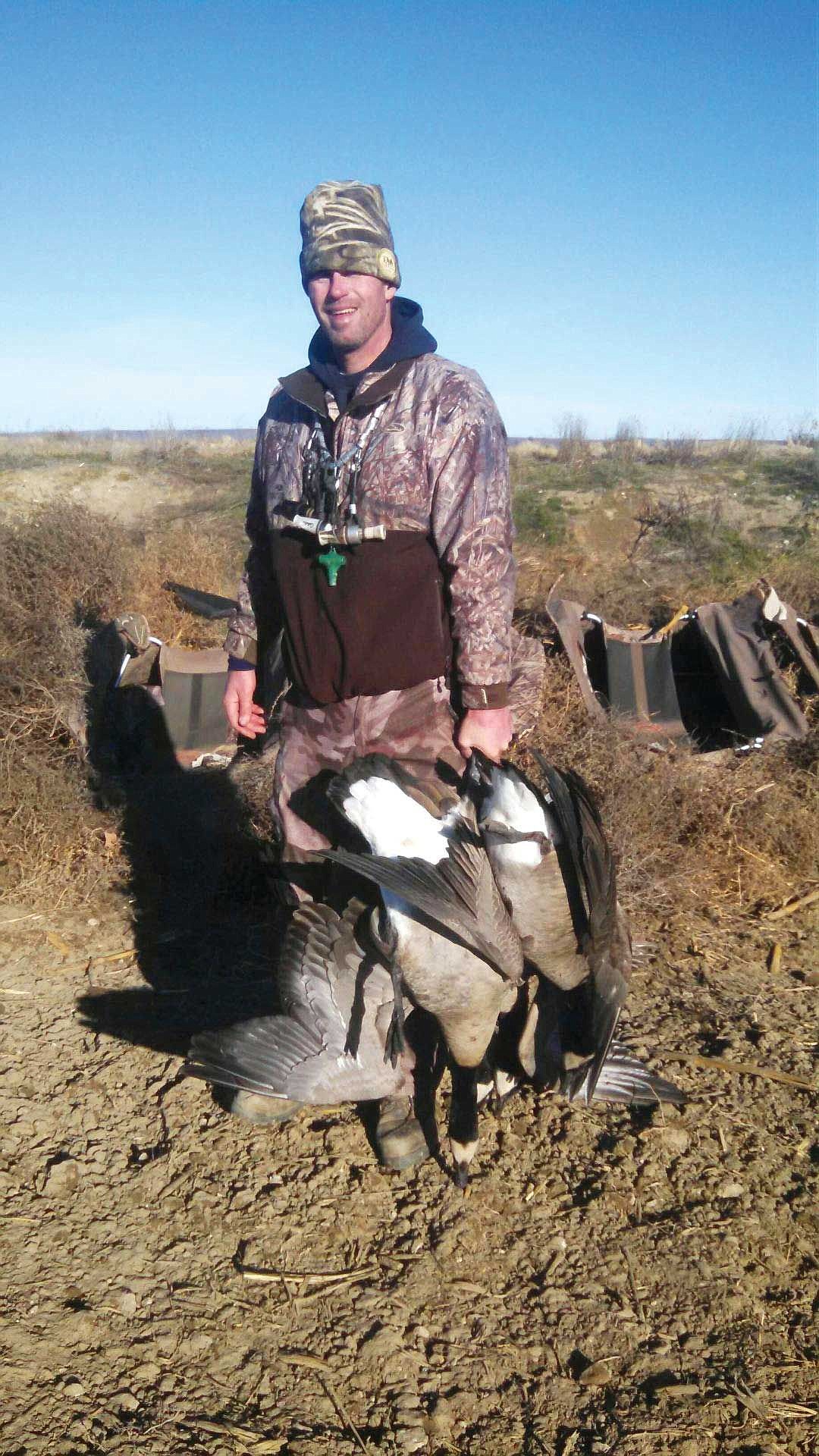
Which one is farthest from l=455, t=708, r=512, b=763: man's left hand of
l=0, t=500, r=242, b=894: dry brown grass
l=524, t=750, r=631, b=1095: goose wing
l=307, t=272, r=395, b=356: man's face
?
l=0, t=500, r=242, b=894: dry brown grass

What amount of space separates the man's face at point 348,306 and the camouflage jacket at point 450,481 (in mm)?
129

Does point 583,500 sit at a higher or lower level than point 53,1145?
higher

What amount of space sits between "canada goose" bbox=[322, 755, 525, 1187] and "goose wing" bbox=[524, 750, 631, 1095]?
0.21 metres

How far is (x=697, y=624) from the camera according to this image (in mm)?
6559

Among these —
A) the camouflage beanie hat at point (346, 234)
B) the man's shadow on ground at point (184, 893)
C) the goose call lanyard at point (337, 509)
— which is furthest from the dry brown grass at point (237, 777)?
the camouflage beanie hat at point (346, 234)

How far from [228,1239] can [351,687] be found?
1.61 meters

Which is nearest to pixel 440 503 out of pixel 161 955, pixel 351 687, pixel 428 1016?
pixel 351 687

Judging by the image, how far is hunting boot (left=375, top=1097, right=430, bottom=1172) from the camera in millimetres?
2910

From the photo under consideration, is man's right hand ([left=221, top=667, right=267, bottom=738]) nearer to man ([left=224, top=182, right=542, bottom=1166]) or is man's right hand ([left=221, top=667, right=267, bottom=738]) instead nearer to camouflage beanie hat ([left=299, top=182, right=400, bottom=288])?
man ([left=224, top=182, right=542, bottom=1166])

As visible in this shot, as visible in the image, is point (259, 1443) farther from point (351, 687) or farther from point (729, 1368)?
point (351, 687)

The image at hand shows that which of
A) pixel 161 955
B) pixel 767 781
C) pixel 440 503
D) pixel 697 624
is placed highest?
pixel 440 503

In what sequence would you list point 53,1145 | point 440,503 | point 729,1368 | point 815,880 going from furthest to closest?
point 815,880, point 53,1145, point 440,503, point 729,1368

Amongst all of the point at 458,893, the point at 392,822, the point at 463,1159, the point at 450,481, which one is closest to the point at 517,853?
the point at 458,893

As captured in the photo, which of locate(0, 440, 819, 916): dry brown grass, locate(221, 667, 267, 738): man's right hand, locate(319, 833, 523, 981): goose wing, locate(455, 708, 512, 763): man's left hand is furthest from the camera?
locate(0, 440, 819, 916): dry brown grass
